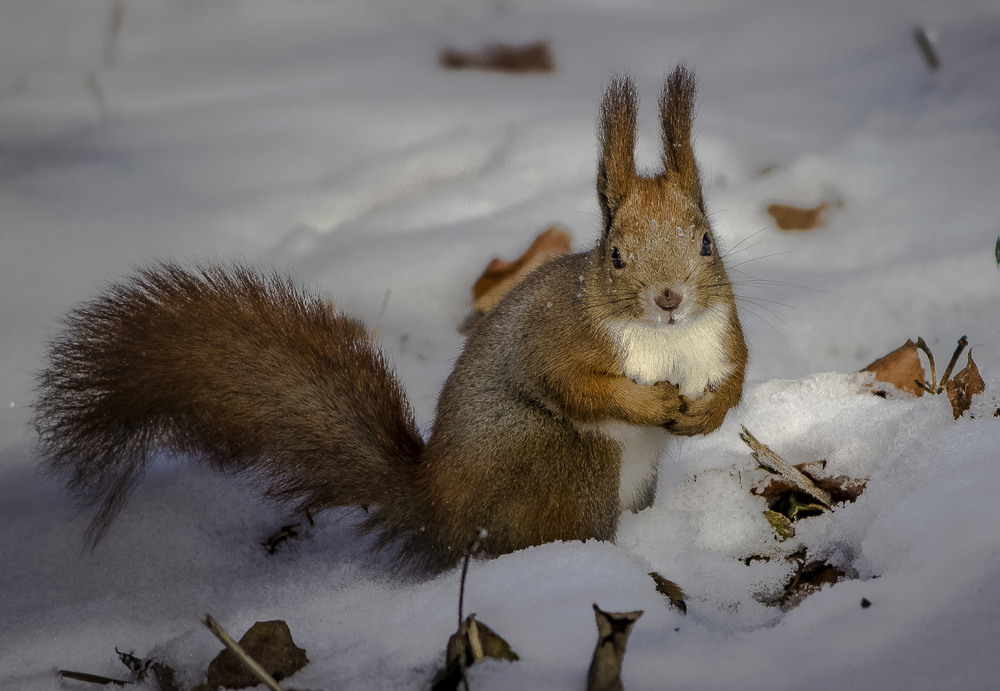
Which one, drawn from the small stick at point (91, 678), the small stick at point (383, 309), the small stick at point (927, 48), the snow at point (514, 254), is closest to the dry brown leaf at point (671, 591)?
the snow at point (514, 254)

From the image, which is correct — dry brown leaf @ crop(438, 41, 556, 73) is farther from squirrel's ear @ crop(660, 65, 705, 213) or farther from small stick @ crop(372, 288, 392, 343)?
squirrel's ear @ crop(660, 65, 705, 213)

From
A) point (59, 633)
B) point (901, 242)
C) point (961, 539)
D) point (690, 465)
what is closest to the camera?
point (961, 539)

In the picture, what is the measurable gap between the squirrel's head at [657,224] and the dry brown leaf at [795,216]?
1.12 metres

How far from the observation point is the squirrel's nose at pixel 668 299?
1650 millimetres

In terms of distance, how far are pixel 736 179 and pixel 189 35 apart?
1.90 meters

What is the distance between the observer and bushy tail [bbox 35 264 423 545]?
1.68 m

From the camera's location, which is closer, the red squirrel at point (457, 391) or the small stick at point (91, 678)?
the small stick at point (91, 678)

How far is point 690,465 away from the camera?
6.40ft

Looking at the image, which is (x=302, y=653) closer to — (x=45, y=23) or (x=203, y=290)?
(x=203, y=290)

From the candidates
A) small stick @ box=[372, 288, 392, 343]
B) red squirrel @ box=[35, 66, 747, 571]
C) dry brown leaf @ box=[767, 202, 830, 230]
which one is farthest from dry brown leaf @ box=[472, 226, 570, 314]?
red squirrel @ box=[35, 66, 747, 571]

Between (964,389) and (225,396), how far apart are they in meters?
1.20

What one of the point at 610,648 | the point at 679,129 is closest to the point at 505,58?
the point at 679,129

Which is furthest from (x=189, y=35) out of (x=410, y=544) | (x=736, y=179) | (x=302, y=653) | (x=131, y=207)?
(x=302, y=653)

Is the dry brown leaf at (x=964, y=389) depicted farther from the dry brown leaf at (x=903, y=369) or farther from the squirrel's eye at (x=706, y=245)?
the squirrel's eye at (x=706, y=245)
